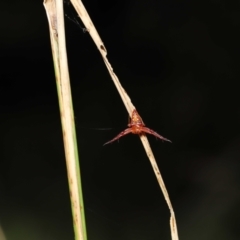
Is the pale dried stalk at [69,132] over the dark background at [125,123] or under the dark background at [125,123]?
under

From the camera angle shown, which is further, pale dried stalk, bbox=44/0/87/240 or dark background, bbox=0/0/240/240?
dark background, bbox=0/0/240/240

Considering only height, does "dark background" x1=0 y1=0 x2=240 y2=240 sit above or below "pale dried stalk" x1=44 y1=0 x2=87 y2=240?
above

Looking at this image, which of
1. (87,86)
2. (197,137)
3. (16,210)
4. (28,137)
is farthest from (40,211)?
(197,137)

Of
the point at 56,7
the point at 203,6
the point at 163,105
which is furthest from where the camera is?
the point at 163,105

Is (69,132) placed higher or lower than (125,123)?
lower

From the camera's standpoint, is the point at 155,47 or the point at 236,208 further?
the point at 236,208

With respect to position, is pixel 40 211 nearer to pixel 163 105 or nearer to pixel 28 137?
pixel 28 137

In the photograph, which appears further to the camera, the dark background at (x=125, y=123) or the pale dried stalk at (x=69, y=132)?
the dark background at (x=125, y=123)

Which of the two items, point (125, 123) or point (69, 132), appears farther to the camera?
point (125, 123)
